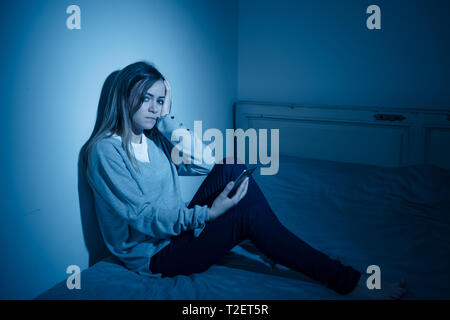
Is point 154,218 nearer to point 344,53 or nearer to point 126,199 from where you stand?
point 126,199

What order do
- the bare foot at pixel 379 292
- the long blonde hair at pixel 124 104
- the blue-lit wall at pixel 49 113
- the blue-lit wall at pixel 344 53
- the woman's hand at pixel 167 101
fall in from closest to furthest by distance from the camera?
the blue-lit wall at pixel 49 113 < the bare foot at pixel 379 292 < the long blonde hair at pixel 124 104 < the woman's hand at pixel 167 101 < the blue-lit wall at pixel 344 53

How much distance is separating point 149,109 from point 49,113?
340mm

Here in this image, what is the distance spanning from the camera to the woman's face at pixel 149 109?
1.41 meters

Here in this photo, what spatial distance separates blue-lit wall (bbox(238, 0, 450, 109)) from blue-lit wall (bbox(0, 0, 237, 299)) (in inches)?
41.9

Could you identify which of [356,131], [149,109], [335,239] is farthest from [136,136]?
[356,131]

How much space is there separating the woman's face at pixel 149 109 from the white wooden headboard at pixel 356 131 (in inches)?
50.1

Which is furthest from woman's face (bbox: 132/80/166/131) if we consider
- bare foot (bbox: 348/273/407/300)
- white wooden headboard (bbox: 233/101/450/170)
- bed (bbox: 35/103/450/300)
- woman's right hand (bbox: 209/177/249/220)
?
white wooden headboard (bbox: 233/101/450/170)

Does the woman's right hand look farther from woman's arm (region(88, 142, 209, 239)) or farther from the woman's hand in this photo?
the woman's hand

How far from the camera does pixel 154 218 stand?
130cm

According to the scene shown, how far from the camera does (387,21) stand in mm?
2260

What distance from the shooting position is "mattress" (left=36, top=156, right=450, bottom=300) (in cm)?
127

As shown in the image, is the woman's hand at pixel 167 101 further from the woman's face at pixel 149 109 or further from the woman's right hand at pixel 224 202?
the woman's right hand at pixel 224 202

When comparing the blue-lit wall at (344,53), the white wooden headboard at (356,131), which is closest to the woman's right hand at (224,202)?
the white wooden headboard at (356,131)

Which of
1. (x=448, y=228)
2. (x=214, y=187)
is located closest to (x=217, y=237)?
(x=214, y=187)
